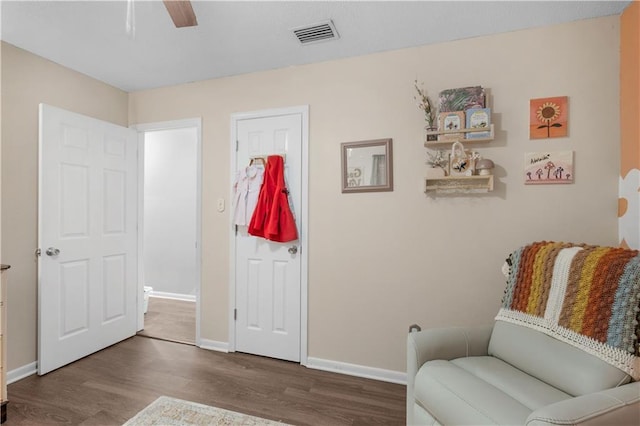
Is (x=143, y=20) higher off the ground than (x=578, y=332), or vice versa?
(x=143, y=20)

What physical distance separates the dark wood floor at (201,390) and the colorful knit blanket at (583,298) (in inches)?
40.3

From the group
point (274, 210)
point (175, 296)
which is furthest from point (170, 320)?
point (274, 210)

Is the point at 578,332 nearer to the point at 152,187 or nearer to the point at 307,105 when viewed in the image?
the point at 307,105

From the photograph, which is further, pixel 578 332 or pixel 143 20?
pixel 143 20

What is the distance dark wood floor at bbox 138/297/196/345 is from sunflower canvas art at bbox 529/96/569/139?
3296mm

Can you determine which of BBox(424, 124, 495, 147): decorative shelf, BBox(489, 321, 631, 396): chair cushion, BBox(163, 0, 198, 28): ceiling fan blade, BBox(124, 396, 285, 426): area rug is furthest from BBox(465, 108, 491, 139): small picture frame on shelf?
BBox(124, 396, 285, 426): area rug

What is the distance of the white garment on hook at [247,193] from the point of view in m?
2.82

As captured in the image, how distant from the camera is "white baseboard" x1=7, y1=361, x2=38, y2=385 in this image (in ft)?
7.69

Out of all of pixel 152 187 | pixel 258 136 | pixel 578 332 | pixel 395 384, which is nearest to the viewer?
pixel 578 332

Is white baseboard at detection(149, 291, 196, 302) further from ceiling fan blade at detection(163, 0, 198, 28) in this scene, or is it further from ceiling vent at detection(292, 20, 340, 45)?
ceiling fan blade at detection(163, 0, 198, 28)

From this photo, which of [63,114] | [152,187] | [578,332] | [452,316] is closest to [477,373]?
[578,332]

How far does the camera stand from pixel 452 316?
235cm

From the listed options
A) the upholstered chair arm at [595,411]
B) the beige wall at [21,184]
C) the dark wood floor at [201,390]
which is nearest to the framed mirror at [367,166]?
the dark wood floor at [201,390]

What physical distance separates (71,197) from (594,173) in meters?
Result: 3.82
